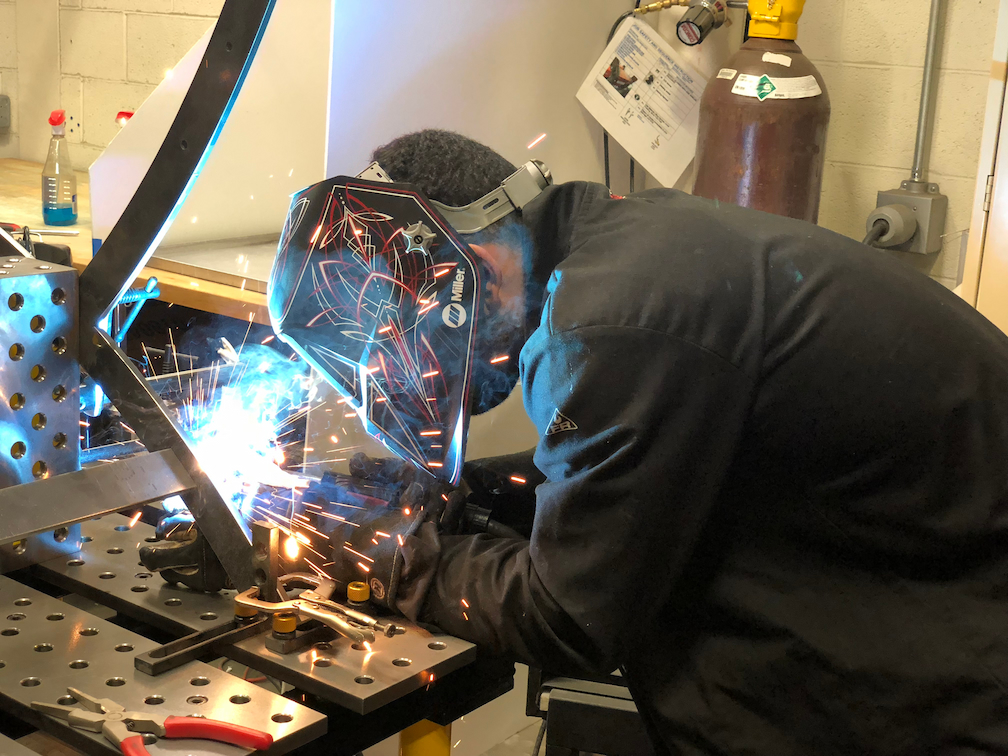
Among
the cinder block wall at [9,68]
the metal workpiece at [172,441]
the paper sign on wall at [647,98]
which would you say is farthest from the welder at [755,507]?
the cinder block wall at [9,68]

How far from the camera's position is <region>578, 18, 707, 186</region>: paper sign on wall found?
258cm

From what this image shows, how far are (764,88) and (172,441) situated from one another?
1.65 m

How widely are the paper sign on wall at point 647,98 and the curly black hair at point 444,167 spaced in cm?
130

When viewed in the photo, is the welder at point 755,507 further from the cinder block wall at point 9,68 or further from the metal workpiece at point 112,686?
the cinder block wall at point 9,68

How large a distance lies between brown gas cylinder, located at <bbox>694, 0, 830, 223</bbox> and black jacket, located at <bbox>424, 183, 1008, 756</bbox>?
1.15 m

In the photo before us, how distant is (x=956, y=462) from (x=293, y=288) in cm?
83

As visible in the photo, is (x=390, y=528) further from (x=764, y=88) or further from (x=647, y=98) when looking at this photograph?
(x=647, y=98)

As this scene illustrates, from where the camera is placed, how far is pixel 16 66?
4.39 m

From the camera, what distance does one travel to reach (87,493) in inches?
43.2

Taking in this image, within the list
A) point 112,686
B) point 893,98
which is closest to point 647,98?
point 893,98

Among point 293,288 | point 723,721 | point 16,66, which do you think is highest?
point 16,66

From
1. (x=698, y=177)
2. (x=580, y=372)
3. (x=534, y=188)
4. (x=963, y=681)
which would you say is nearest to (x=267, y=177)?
(x=698, y=177)

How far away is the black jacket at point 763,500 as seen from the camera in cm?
110

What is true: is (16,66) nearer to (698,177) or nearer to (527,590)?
(698,177)
